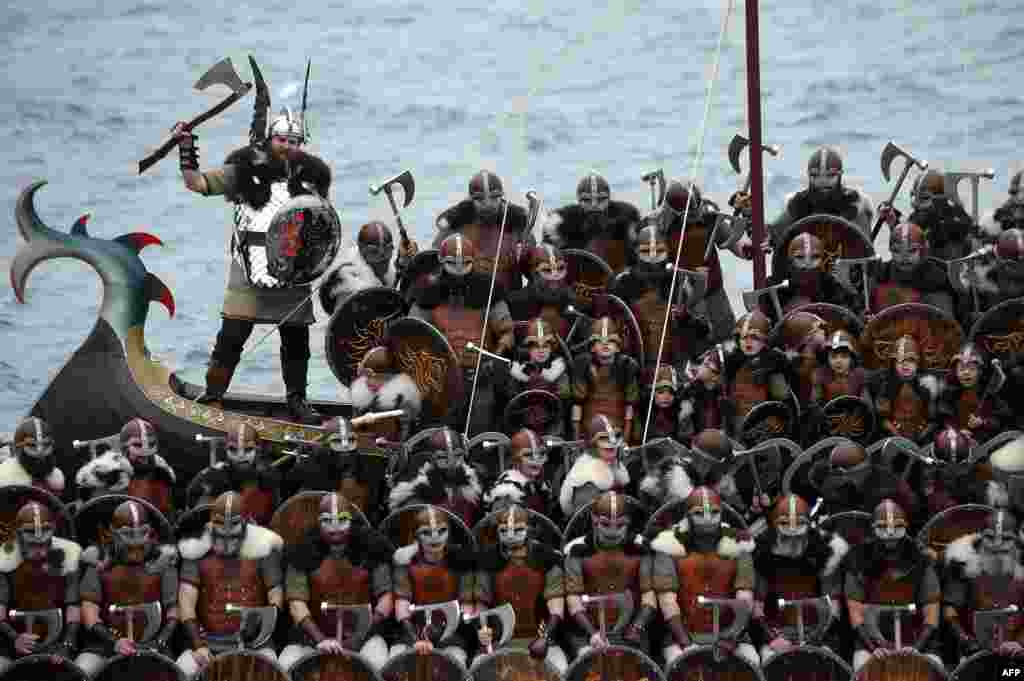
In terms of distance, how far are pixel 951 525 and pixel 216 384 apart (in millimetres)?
4631

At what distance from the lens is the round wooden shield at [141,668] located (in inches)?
740

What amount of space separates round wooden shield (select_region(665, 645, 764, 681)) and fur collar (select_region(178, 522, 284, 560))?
2.20 meters

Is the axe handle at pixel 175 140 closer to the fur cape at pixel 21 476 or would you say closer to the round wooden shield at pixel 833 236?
the fur cape at pixel 21 476

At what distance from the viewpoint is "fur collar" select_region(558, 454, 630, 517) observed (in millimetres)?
19578

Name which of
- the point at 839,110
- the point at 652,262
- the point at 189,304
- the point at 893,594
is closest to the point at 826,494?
the point at 893,594

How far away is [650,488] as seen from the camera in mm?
19625

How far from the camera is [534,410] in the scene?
20.4 metres

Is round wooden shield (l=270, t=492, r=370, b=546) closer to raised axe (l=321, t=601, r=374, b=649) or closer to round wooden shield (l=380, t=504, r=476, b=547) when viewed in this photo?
round wooden shield (l=380, t=504, r=476, b=547)

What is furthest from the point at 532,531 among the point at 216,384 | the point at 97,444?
the point at 216,384

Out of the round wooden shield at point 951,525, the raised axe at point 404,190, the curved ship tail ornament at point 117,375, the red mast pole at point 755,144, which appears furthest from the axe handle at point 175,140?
the round wooden shield at point 951,525

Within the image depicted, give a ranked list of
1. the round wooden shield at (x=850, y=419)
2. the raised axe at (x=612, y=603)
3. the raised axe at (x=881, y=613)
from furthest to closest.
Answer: the round wooden shield at (x=850, y=419) → the raised axe at (x=612, y=603) → the raised axe at (x=881, y=613)

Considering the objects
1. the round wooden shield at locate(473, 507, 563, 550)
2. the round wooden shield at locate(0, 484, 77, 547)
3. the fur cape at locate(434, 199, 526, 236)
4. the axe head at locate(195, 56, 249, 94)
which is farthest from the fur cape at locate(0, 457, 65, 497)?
the fur cape at locate(434, 199, 526, 236)

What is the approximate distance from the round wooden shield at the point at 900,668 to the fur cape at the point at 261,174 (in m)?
4.59

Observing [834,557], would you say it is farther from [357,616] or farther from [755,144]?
[755,144]
